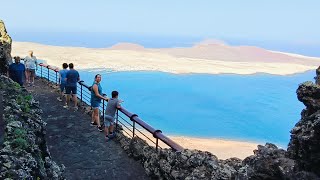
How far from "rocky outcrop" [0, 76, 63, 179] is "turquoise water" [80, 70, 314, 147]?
108 ft

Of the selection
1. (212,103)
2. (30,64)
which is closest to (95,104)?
(30,64)

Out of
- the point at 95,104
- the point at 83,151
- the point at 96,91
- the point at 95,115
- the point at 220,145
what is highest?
the point at 96,91

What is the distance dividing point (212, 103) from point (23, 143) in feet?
168

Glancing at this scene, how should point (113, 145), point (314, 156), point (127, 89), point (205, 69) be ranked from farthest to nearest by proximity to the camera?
point (205, 69) → point (127, 89) → point (113, 145) → point (314, 156)

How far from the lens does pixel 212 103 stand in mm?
55250

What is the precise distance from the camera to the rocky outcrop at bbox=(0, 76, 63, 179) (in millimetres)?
4355

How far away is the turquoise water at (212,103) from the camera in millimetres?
42656

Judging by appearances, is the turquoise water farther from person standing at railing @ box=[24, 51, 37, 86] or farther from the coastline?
person standing at railing @ box=[24, 51, 37, 86]

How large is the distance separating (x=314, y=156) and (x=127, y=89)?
2248 inches

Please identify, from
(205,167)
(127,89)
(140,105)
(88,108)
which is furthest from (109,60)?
(205,167)

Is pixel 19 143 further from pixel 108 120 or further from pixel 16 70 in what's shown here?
pixel 16 70

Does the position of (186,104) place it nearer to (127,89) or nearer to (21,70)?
(127,89)

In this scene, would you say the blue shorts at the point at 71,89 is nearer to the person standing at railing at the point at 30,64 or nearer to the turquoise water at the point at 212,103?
the person standing at railing at the point at 30,64

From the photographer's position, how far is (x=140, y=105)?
2045 inches
